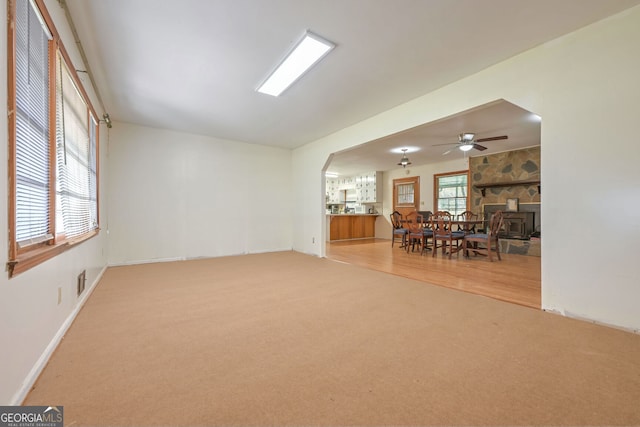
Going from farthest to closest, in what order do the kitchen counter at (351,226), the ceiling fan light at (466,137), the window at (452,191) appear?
the kitchen counter at (351,226) < the window at (452,191) < the ceiling fan light at (466,137)

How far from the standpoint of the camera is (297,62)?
2.75 meters

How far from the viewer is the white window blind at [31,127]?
54.6 inches

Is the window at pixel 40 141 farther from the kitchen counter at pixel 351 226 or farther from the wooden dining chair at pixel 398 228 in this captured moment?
the kitchen counter at pixel 351 226

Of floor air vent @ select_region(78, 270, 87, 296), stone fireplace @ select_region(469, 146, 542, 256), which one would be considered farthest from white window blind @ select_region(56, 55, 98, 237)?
stone fireplace @ select_region(469, 146, 542, 256)

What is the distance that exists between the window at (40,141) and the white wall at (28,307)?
7cm

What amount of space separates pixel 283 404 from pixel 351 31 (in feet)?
9.04

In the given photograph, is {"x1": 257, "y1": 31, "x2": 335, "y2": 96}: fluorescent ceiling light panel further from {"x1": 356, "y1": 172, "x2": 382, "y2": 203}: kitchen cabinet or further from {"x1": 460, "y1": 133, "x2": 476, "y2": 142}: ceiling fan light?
{"x1": 356, "y1": 172, "x2": 382, "y2": 203}: kitchen cabinet

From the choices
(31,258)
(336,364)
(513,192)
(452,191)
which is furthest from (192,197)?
(513,192)

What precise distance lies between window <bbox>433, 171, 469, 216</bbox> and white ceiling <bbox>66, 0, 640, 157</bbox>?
12.8 feet

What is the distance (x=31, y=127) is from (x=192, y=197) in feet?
12.5

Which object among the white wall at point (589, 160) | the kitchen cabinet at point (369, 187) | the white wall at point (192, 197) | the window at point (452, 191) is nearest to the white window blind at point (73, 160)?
the white wall at point (192, 197)

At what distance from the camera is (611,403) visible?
1.26 m

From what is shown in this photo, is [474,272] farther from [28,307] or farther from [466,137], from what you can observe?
[28,307]

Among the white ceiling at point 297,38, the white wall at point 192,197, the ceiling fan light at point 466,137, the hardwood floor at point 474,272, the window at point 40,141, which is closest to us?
the window at point 40,141
